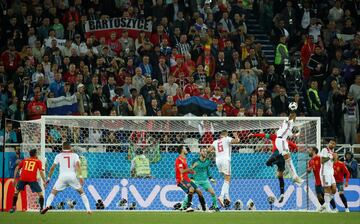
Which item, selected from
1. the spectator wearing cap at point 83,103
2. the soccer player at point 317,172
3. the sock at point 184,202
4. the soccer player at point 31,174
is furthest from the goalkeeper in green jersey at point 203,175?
the spectator wearing cap at point 83,103

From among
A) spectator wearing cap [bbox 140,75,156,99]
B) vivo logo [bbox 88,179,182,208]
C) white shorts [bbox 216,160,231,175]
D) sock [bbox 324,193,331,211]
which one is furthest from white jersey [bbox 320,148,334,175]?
spectator wearing cap [bbox 140,75,156,99]

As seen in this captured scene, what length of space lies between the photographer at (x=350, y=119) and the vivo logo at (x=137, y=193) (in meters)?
6.41

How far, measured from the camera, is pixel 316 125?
30406 millimetres

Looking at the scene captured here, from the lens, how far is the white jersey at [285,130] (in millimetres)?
28156

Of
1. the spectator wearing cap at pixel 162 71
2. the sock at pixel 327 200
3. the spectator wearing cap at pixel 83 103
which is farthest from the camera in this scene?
the spectator wearing cap at pixel 162 71

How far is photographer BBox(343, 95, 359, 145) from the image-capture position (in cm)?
3319

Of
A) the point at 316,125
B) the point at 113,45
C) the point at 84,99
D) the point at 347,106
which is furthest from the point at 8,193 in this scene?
the point at 347,106

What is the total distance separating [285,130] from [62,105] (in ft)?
22.7

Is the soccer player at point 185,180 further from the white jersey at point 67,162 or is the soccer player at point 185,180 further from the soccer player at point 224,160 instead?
the white jersey at point 67,162

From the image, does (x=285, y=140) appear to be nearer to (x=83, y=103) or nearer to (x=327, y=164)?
(x=327, y=164)

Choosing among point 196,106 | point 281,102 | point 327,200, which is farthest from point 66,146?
point 281,102

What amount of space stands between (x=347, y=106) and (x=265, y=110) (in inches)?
109

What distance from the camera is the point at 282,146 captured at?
2805cm

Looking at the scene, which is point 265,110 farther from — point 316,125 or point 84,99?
point 84,99
